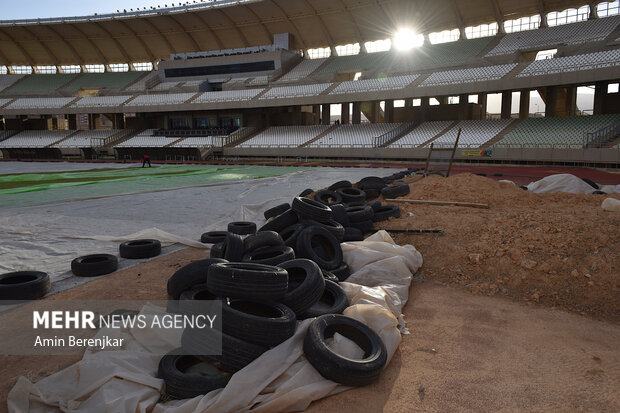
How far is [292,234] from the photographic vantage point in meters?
7.26

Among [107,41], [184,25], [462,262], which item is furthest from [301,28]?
[462,262]

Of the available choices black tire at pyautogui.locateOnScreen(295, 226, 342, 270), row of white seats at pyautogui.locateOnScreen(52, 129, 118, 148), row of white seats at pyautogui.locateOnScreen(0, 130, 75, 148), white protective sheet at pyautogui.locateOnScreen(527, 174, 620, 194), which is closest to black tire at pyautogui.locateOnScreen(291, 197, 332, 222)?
black tire at pyautogui.locateOnScreen(295, 226, 342, 270)

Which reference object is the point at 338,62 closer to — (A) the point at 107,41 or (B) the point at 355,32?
(B) the point at 355,32

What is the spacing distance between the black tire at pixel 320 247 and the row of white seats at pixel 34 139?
55851mm

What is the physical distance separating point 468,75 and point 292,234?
37.1 m

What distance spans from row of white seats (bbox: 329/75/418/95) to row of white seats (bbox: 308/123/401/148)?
3864 millimetres

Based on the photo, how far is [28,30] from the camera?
58188mm

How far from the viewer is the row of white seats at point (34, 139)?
1980 inches

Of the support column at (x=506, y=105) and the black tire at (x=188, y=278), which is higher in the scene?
the support column at (x=506, y=105)

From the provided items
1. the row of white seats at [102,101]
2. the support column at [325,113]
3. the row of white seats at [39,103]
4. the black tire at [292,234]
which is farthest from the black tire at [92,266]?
the row of white seats at [39,103]

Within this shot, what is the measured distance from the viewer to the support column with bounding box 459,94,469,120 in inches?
1598

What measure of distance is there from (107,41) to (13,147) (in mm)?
22359

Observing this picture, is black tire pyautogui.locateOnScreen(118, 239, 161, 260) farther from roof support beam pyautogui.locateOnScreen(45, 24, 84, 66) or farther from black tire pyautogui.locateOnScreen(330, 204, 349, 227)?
roof support beam pyautogui.locateOnScreen(45, 24, 84, 66)

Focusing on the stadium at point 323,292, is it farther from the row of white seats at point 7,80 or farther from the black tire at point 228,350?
the row of white seats at point 7,80
